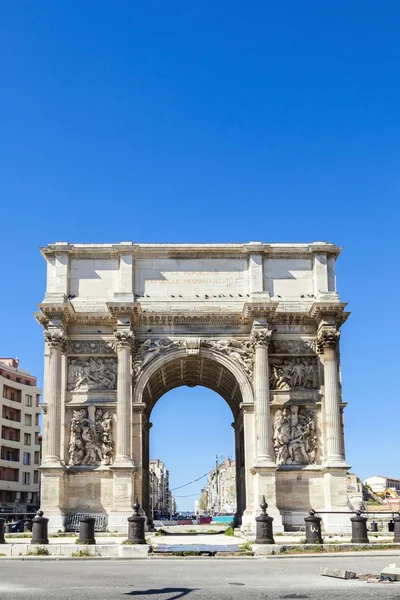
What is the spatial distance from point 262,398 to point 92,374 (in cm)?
708

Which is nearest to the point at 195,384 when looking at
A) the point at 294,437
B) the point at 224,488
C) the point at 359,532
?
the point at 294,437

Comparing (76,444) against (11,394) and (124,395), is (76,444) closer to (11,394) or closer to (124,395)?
(124,395)

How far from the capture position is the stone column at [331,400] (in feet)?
112

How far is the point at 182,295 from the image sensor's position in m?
36.5

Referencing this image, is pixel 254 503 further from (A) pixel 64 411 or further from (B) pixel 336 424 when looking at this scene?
(A) pixel 64 411

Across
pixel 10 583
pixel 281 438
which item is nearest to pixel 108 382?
pixel 281 438

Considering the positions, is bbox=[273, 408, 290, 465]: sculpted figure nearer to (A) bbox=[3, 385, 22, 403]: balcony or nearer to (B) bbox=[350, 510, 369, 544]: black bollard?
(B) bbox=[350, 510, 369, 544]: black bollard

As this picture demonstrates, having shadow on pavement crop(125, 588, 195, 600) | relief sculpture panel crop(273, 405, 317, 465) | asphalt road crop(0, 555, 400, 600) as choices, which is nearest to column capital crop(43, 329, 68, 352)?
relief sculpture panel crop(273, 405, 317, 465)

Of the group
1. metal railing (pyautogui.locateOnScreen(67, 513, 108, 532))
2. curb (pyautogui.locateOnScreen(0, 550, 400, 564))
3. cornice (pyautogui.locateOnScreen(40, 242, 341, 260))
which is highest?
cornice (pyautogui.locateOnScreen(40, 242, 341, 260))

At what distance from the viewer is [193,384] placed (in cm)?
4153

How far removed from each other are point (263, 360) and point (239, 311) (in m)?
2.37

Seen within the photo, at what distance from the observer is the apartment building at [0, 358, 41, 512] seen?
70562mm

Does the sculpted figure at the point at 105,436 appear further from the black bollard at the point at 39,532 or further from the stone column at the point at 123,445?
the black bollard at the point at 39,532

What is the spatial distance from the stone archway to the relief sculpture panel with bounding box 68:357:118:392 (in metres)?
1.21
